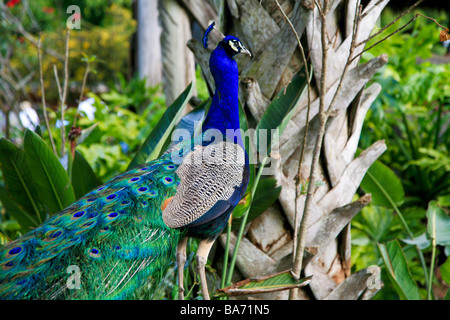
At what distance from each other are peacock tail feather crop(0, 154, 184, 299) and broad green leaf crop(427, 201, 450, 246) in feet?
3.96

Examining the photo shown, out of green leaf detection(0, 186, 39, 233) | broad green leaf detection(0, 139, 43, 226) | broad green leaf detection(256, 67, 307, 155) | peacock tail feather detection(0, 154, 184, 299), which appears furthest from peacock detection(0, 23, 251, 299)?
green leaf detection(0, 186, 39, 233)

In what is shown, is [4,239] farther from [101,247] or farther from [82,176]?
[101,247]

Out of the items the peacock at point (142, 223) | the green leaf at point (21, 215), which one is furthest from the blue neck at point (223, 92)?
the green leaf at point (21, 215)

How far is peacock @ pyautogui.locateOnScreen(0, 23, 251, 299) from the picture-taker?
108 cm

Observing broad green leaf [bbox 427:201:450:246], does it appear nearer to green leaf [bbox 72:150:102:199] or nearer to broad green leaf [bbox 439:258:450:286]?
broad green leaf [bbox 439:258:450:286]

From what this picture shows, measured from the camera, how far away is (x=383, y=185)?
6.90ft

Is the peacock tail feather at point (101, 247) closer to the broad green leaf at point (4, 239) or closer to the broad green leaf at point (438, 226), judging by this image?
the broad green leaf at point (4, 239)

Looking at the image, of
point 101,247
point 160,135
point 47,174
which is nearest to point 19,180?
point 47,174

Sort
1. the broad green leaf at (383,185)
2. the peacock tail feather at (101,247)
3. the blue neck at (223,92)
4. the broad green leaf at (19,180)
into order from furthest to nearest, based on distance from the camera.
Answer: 1. the broad green leaf at (383,185)
2. the broad green leaf at (19,180)
3. the blue neck at (223,92)
4. the peacock tail feather at (101,247)

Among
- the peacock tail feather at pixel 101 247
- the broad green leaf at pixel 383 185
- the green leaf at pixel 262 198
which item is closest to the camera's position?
the peacock tail feather at pixel 101 247

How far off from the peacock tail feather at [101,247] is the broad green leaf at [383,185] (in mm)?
1184

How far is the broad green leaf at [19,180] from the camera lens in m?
1.69

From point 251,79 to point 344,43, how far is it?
0.40 metres
